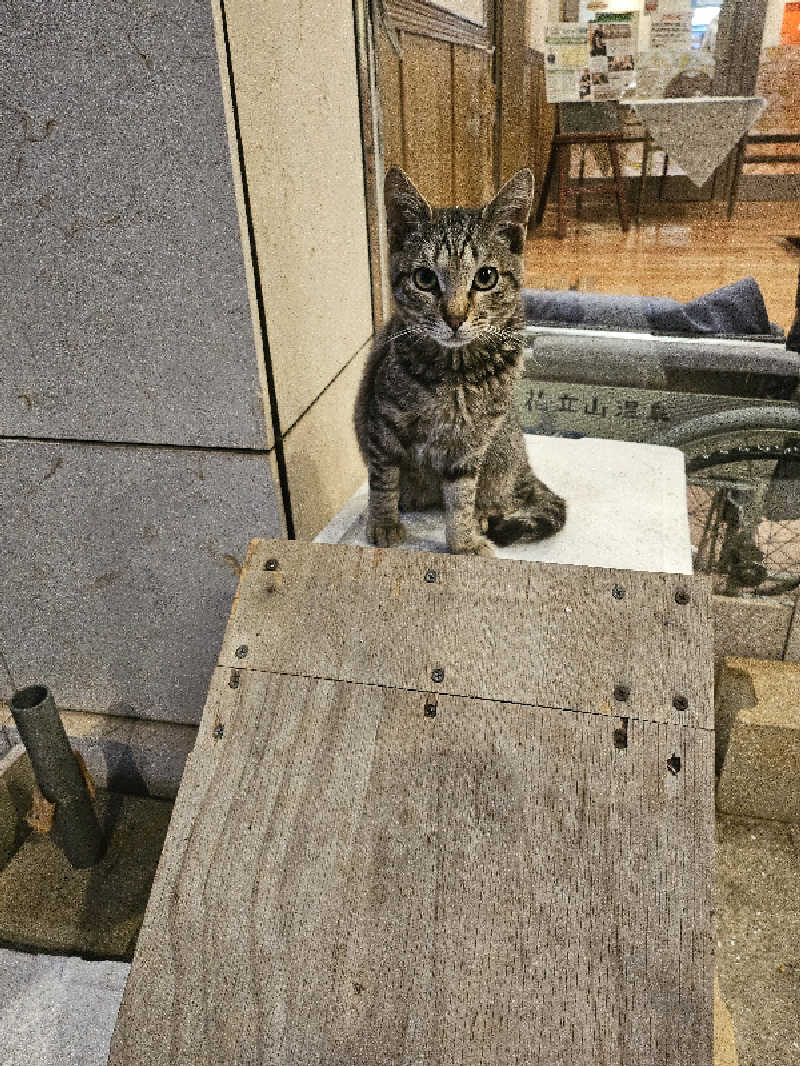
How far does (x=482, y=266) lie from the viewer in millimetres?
1272

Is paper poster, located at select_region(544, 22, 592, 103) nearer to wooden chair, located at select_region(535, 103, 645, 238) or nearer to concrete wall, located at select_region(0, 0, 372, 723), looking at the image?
wooden chair, located at select_region(535, 103, 645, 238)

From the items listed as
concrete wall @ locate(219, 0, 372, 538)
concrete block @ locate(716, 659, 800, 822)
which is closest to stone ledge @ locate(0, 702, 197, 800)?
concrete wall @ locate(219, 0, 372, 538)

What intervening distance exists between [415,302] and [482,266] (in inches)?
5.2

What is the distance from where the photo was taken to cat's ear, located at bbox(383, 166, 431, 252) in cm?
127

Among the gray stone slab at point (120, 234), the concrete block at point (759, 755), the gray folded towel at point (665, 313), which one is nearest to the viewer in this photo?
the gray stone slab at point (120, 234)

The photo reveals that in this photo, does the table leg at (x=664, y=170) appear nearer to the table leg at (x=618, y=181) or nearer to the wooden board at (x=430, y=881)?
the table leg at (x=618, y=181)

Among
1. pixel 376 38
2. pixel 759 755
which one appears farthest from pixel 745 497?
pixel 376 38

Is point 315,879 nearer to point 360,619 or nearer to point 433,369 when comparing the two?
point 360,619

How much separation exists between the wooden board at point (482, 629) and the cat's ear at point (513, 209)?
595 mm

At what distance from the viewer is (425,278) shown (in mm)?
1297

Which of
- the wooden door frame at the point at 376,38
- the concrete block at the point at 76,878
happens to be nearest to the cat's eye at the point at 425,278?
the wooden door frame at the point at 376,38

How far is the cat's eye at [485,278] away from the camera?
4.19 ft

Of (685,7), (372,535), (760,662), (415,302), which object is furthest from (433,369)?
(760,662)

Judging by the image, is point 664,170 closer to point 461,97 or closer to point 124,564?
point 461,97
